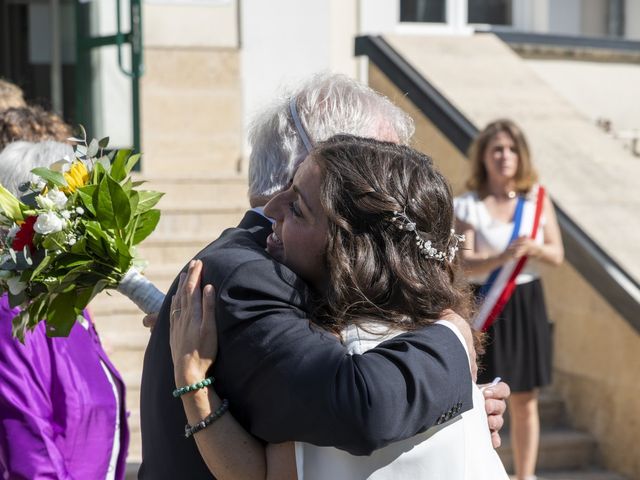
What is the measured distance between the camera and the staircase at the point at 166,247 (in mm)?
6512

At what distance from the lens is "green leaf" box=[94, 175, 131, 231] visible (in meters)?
2.36

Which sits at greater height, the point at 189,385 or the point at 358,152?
the point at 358,152

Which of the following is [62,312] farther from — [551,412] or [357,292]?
[551,412]

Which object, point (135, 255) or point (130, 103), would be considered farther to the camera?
point (130, 103)

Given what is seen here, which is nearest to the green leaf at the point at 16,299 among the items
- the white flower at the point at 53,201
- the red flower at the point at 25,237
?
the red flower at the point at 25,237

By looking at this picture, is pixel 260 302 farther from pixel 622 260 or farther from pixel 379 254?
pixel 622 260

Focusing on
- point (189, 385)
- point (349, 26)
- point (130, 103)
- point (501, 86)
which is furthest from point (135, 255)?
point (349, 26)

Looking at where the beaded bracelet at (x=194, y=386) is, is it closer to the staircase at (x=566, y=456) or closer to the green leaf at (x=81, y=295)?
the green leaf at (x=81, y=295)

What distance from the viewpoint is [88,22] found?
9.18 metres

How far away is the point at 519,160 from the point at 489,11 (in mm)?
6257

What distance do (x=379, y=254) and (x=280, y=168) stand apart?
1.38ft

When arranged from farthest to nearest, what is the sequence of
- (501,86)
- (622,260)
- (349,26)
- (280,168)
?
1. (349,26)
2. (501,86)
3. (622,260)
4. (280,168)

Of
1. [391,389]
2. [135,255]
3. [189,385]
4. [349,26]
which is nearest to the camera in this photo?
[391,389]

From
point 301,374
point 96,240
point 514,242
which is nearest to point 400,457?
point 301,374
